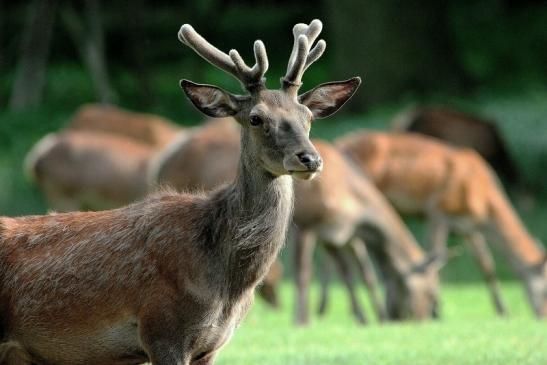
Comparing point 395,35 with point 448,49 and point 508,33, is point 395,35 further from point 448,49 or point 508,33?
point 508,33

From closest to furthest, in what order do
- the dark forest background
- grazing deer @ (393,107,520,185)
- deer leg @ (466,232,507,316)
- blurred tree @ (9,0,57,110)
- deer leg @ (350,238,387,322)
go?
deer leg @ (350,238,387,322) < deer leg @ (466,232,507,316) < grazing deer @ (393,107,520,185) < the dark forest background < blurred tree @ (9,0,57,110)

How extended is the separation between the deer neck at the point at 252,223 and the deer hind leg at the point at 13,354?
1143 millimetres

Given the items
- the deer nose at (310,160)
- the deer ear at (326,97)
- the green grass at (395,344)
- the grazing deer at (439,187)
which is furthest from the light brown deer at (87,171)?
the deer nose at (310,160)

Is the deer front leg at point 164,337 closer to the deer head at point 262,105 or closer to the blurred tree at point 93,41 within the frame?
the deer head at point 262,105

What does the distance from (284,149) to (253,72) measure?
1.60 ft

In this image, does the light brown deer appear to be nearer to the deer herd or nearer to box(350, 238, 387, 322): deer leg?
box(350, 238, 387, 322): deer leg

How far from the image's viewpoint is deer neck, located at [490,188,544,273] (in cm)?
1566

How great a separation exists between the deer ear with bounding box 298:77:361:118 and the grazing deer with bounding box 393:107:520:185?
1248cm

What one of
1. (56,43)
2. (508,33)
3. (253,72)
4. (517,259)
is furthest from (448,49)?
(253,72)

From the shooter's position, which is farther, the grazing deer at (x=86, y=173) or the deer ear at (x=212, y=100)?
the grazing deer at (x=86, y=173)

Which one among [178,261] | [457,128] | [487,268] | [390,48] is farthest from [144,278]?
[390,48]

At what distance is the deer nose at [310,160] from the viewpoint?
21.6 ft

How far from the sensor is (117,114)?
1995 cm

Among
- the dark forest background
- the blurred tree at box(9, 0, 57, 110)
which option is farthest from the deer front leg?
the blurred tree at box(9, 0, 57, 110)
